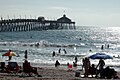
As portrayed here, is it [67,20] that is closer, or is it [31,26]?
[31,26]

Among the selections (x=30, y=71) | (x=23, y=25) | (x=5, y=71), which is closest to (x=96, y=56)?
(x=30, y=71)

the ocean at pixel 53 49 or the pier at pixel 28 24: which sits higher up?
the pier at pixel 28 24

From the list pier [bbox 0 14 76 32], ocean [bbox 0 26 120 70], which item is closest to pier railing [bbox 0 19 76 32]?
pier [bbox 0 14 76 32]

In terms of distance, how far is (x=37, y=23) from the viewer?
137375 mm

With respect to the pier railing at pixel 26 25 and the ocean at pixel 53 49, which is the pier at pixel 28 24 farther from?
the ocean at pixel 53 49

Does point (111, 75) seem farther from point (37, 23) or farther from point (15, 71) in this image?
point (37, 23)

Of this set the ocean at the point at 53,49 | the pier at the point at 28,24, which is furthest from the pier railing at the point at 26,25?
the ocean at the point at 53,49

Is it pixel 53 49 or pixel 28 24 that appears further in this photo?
pixel 28 24

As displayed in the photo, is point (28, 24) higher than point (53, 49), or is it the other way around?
point (28, 24)

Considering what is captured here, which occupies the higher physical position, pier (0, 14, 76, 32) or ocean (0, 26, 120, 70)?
pier (0, 14, 76, 32)

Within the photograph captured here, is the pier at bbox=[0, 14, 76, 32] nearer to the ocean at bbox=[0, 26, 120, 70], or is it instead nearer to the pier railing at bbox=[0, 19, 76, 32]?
the pier railing at bbox=[0, 19, 76, 32]

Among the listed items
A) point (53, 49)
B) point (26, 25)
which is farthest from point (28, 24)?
point (53, 49)

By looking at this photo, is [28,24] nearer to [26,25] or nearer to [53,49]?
[26,25]

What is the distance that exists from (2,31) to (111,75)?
9979cm
